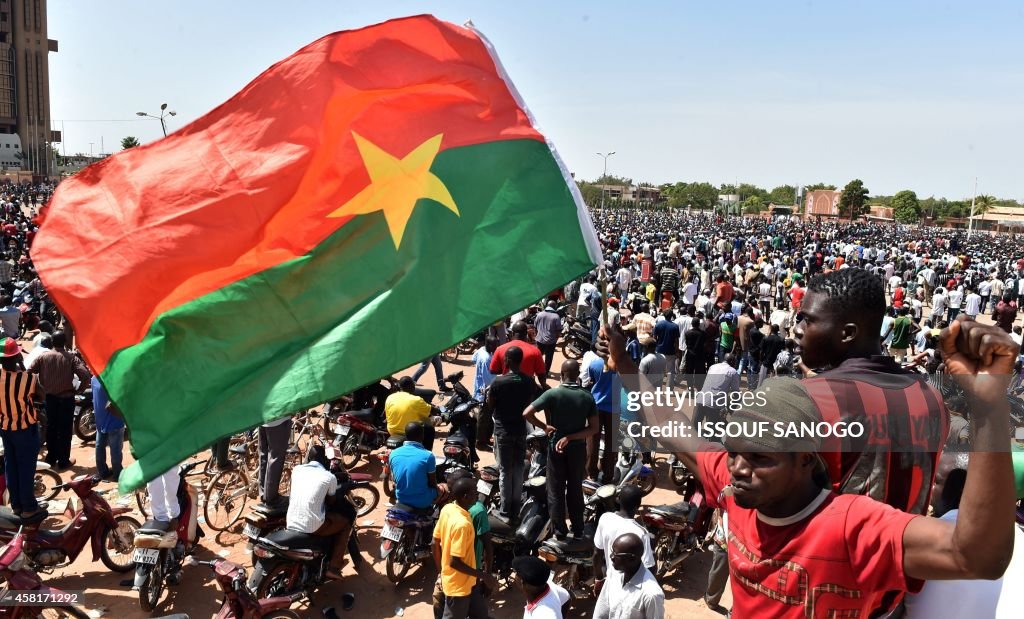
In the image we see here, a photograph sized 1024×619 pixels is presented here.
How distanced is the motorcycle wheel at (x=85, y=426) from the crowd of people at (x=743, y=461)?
40 centimetres

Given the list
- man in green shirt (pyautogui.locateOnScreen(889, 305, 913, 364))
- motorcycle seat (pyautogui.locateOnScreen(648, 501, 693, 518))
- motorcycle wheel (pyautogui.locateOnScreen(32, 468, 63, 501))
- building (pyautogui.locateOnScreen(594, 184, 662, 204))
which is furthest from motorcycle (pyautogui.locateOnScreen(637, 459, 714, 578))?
building (pyautogui.locateOnScreen(594, 184, 662, 204))

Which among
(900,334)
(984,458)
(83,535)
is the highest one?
(984,458)

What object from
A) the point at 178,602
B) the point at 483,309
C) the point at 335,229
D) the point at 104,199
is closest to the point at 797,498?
the point at 483,309

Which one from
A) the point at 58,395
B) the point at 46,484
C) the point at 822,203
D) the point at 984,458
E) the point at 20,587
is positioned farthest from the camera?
the point at 822,203

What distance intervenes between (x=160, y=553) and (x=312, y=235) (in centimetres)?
353

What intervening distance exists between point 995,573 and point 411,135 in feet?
11.3

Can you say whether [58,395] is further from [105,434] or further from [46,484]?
[46,484]

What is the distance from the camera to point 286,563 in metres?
5.65

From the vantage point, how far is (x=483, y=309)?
3666mm

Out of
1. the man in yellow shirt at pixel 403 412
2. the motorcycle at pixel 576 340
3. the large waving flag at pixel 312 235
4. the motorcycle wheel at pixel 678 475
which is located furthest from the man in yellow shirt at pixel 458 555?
the motorcycle at pixel 576 340

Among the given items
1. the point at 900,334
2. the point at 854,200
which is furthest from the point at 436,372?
the point at 854,200

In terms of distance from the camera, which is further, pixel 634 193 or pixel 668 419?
pixel 634 193

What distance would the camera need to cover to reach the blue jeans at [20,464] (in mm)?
6824

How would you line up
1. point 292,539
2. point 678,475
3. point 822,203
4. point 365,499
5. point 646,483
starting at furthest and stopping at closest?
point 822,203
point 365,499
point 678,475
point 646,483
point 292,539
